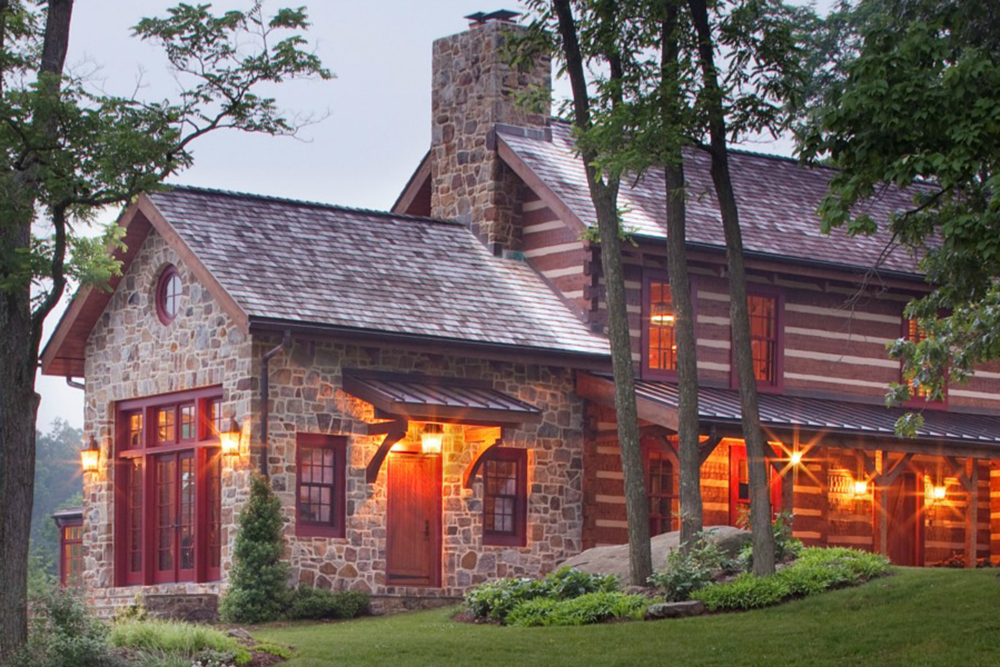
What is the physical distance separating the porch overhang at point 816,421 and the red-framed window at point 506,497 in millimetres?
1581

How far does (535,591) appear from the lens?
68.1 feet

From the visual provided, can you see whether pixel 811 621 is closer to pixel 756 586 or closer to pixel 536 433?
pixel 756 586

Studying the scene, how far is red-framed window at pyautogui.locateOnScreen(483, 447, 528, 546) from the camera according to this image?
2586cm

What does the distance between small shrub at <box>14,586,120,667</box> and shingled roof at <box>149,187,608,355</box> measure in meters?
6.63

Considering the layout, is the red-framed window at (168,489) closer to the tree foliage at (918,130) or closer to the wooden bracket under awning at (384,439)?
the wooden bracket under awning at (384,439)

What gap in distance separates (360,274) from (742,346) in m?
7.84

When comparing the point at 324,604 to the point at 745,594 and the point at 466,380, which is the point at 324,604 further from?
the point at 745,594

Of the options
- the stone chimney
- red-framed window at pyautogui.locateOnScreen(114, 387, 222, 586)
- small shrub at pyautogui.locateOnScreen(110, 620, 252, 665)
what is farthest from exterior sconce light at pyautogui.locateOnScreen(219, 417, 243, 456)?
the stone chimney

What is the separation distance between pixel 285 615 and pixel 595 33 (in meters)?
8.75

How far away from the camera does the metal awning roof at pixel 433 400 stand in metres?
23.8

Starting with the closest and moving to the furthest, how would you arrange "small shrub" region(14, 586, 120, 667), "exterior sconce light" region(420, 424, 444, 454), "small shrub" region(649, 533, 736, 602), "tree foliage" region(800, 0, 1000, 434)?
"tree foliage" region(800, 0, 1000, 434), "small shrub" region(14, 586, 120, 667), "small shrub" region(649, 533, 736, 602), "exterior sconce light" region(420, 424, 444, 454)

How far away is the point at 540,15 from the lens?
21688 millimetres

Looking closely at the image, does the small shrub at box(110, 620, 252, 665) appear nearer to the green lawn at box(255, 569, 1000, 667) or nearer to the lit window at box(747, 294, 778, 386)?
the green lawn at box(255, 569, 1000, 667)

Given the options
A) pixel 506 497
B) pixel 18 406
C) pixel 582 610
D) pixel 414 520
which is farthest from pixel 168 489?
pixel 18 406
